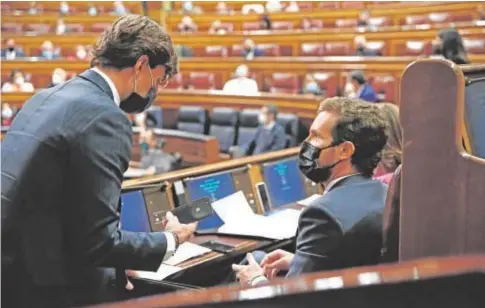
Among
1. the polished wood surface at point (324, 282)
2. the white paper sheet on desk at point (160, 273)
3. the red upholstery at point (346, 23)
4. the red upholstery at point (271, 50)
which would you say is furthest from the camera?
the red upholstery at point (346, 23)

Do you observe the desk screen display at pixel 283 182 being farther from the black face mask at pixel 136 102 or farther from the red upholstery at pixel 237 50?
the red upholstery at pixel 237 50

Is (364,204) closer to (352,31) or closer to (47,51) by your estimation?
(352,31)

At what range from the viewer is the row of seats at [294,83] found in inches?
242

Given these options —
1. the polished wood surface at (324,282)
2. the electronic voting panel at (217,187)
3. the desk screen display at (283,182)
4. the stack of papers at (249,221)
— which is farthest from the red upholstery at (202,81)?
the polished wood surface at (324,282)

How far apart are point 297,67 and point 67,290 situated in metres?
6.00

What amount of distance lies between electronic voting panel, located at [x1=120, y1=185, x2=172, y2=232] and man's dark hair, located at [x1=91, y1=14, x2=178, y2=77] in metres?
0.89

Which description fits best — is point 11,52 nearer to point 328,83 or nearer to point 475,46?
point 328,83

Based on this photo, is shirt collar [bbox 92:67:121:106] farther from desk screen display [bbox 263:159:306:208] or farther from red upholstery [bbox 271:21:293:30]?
red upholstery [bbox 271:21:293:30]

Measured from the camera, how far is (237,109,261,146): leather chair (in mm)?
6348

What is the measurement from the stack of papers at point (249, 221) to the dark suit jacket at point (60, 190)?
1.00 meters

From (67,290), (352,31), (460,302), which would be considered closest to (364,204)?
(67,290)

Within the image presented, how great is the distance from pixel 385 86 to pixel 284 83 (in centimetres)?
143

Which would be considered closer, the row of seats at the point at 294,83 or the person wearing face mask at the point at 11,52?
the row of seats at the point at 294,83

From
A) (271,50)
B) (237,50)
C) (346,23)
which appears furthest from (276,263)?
(346,23)
